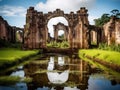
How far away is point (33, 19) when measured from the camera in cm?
4156

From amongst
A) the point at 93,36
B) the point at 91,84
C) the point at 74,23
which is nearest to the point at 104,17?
the point at 93,36

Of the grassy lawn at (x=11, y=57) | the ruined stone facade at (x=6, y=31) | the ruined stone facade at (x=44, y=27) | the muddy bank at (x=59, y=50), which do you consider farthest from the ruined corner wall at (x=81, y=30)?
the grassy lawn at (x=11, y=57)

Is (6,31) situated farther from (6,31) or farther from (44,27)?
(44,27)

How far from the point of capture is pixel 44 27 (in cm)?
4216

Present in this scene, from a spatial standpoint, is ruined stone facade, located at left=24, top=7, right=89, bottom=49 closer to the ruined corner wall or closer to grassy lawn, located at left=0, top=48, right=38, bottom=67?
the ruined corner wall

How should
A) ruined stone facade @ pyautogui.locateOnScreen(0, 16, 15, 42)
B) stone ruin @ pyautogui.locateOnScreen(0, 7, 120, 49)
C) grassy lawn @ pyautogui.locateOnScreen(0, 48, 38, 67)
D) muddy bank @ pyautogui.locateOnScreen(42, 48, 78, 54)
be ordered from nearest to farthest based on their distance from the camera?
grassy lawn @ pyautogui.locateOnScreen(0, 48, 38, 67), muddy bank @ pyautogui.locateOnScreen(42, 48, 78, 54), stone ruin @ pyautogui.locateOnScreen(0, 7, 120, 49), ruined stone facade @ pyautogui.locateOnScreen(0, 16, 15, 42)

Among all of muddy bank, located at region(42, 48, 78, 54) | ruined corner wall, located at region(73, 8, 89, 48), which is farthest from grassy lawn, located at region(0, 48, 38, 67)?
ruined corner wall, located at region(73, 8, 89, 48)

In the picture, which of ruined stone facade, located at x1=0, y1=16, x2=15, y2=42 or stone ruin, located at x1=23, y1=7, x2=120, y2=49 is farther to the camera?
ruined stone facade, located at x1=0, y1=16, x2=15, y2=42

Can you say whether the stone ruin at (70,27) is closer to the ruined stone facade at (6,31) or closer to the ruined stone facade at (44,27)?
the ruined stone facade at (44,27)

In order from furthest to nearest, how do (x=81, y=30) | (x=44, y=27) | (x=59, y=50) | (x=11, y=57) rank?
1. (x=44, y=27)
2. (x=81, y=30)
3. (x=59, y=50)
4. (x=11, y=57)

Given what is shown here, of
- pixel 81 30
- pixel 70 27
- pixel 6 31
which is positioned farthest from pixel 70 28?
pixel 6 31

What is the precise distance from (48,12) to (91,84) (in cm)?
3170

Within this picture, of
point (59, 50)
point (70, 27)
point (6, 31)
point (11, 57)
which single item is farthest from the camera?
point (6, 31)

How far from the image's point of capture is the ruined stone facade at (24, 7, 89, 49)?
134 feet
